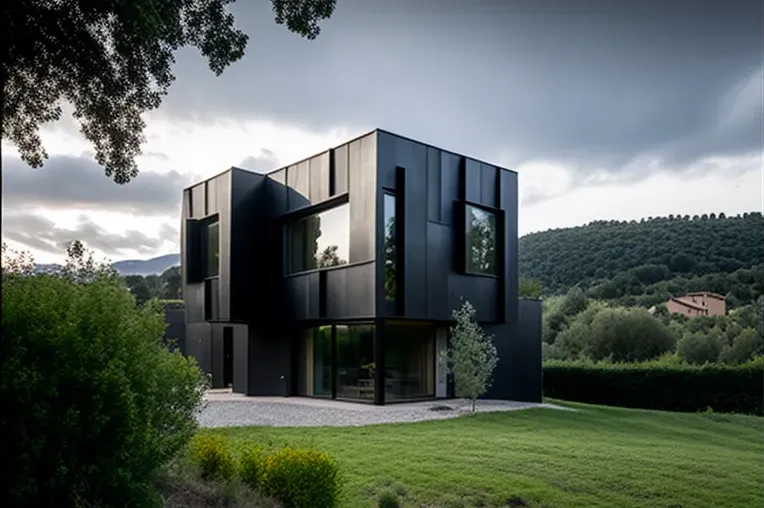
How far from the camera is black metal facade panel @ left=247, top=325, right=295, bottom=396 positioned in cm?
2048

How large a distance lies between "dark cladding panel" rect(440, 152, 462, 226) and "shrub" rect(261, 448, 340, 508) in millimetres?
12407

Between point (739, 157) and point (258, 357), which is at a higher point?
point (739, 157)

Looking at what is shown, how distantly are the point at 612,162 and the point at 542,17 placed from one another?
20.0 meters

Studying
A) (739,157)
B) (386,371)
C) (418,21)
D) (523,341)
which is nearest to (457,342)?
(386,371)

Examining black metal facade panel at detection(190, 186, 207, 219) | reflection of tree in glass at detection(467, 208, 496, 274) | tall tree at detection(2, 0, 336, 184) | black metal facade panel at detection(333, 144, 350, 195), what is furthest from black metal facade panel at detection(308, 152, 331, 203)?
tall tree at detection(2, 0, 336, 184)

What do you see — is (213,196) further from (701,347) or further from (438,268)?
(701,347)

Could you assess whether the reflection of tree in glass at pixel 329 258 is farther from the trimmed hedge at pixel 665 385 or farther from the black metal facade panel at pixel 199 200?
the trimmed hedge at pixel 665 385

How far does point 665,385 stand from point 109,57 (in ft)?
69.7

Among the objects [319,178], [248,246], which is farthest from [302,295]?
[319,178]

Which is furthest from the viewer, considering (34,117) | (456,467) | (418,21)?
(418,21)

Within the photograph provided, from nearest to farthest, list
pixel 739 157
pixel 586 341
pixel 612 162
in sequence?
1. pixel 739 157
2. pixel 612 162
3. pixel 586 341

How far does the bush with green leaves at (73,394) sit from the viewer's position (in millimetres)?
3430

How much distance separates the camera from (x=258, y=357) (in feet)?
69.2

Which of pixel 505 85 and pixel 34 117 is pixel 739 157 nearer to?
pixel 505 85
